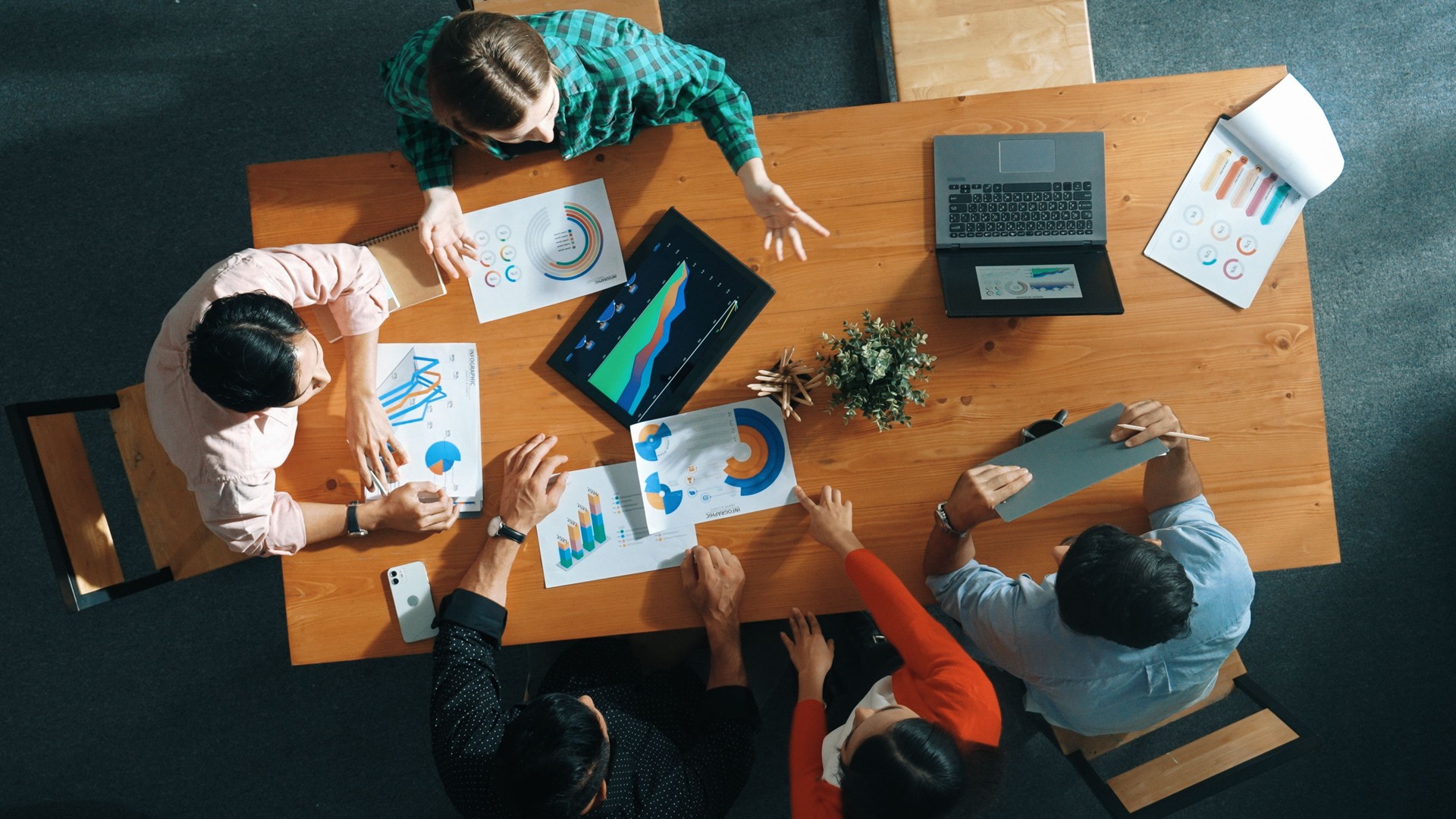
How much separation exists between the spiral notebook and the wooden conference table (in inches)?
0.9

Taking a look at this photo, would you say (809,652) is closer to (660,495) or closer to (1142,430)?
(660,495)

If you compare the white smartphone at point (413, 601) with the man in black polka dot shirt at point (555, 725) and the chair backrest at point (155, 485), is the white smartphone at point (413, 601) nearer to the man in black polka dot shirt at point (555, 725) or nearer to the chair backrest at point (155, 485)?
the man in black polka dot shirt at point (555, 725)

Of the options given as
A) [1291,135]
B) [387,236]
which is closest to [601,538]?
[387,236]

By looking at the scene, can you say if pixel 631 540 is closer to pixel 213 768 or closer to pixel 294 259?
pixel 294 259

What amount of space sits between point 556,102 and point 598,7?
2.01ft

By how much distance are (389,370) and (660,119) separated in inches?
28.6

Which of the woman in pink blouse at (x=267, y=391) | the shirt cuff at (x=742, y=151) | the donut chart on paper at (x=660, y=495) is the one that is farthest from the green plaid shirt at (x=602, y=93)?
the donut chart on paper at (x=660, y=495)

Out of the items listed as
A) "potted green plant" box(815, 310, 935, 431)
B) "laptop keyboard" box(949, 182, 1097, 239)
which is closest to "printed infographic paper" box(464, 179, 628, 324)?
"potted green plant" box(815, 310, 935, 431)

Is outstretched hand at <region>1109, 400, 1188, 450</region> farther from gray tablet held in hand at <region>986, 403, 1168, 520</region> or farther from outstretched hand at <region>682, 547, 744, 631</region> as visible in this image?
outstretched hand at <region>682, 547, 744, 631</region>

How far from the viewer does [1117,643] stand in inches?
56.1

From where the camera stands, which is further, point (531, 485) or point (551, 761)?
point (531, 485)

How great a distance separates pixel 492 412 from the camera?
1.58 metres

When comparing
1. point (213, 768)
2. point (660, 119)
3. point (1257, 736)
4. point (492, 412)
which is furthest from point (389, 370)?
point (1257, 736)

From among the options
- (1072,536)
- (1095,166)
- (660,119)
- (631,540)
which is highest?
(660,119)
